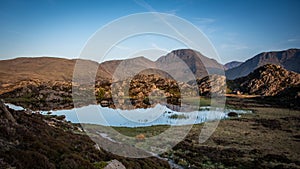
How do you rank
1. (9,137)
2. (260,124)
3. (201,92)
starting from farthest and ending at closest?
(201,92), (260,124), (9,137)

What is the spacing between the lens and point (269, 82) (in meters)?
133

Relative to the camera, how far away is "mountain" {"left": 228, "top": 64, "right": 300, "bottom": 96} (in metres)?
126

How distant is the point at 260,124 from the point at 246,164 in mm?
29533

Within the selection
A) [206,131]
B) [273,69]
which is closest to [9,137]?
[206,131]

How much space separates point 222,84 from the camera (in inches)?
5910

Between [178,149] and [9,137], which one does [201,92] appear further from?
[9,137]

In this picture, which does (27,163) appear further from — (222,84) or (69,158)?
(222,84)

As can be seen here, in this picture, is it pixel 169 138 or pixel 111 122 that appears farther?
pixel 111 122

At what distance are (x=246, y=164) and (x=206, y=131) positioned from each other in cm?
1945

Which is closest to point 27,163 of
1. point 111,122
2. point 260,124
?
point 111,122

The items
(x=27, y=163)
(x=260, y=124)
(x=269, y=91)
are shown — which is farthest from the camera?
(x=269, y=91)

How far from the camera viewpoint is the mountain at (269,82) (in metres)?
126

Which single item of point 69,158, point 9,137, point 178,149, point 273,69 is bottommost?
point 178,149

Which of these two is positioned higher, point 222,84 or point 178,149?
point 222,84
